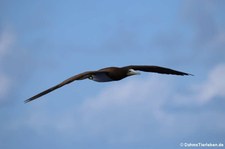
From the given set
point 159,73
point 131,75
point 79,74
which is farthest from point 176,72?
point 79,74

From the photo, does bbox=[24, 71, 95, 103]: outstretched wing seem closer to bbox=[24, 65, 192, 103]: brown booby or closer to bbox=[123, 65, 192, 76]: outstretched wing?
bbox=[24, 65, 192, 103]: brown booby

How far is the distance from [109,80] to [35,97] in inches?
197

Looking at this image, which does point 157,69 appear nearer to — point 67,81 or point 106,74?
point 106,74

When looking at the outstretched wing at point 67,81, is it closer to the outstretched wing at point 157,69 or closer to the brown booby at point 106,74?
the brown booby at point 106,74

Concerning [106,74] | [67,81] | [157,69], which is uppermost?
[157,69]

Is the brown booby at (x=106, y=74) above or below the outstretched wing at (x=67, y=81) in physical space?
above

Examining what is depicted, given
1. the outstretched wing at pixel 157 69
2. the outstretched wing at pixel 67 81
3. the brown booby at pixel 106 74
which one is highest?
the outstretched wing at pixel 157 69

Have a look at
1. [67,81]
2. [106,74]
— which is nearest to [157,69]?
[106,74]

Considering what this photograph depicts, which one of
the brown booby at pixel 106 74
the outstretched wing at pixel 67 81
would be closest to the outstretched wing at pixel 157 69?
the brown booby at pixel 106 74

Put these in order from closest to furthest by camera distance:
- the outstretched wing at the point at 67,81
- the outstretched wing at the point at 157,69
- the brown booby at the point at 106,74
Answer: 1. the outstretched wing at the point at 67,81
2. the brown booby at the point at 106,74
3. the outstretched wing at the point at 157,69

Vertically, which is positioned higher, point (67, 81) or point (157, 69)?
point (157, 69)

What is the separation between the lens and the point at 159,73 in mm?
31250

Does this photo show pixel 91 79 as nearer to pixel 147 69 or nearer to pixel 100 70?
pixel 100 70

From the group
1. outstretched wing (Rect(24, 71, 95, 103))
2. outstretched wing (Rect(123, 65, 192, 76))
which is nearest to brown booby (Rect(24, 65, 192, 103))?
outstretched wing (Rect(24, 71, 95, 103))
